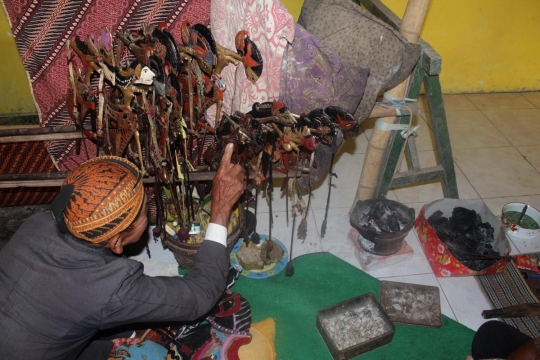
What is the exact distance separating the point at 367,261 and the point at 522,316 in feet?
3.08

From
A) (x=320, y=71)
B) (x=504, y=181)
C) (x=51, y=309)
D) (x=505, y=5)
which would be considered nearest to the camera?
(x=51, y=309)

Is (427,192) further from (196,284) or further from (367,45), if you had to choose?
(196,284)

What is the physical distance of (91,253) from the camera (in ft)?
4.86

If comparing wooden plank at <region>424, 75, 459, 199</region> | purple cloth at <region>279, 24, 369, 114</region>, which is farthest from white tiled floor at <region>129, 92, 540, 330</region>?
purple cloth at <region>279, 24, 369, 114</region>

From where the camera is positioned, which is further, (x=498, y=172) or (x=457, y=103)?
(x=457, y=103)

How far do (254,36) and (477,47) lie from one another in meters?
3.41

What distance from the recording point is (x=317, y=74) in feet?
6.95

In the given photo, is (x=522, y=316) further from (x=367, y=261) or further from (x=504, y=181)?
(x=504, y=181)

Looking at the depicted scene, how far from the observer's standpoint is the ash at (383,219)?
2.82 metres

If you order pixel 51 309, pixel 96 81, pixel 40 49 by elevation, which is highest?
pixel 40 49

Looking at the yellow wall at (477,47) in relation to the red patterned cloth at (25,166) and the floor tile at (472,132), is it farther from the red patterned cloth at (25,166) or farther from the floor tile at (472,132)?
the red patterned cloth at (25,166)

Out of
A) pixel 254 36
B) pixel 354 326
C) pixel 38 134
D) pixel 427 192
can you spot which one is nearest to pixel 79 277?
pixel 38 134

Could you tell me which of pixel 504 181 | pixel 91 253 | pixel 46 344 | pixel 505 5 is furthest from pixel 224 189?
pixel 505 5

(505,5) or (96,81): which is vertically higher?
(505,5)
